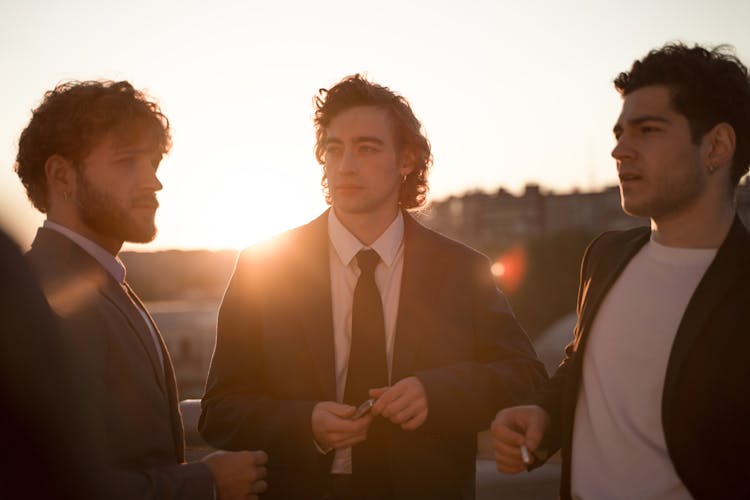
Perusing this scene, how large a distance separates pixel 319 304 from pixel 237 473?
1.03 metres

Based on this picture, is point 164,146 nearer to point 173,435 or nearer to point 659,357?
point 173,435

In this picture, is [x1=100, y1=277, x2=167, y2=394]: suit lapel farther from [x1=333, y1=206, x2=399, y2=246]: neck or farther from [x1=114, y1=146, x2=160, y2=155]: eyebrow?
[x1=333, y1=206, x2=399, y2=246]: neck

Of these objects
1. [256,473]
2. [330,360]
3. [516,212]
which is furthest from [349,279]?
[516,212]

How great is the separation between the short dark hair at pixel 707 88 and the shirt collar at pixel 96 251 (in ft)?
6.91

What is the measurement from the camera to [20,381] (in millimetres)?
1267

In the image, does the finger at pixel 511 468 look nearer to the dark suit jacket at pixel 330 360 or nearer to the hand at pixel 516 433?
the hand at pixel 516 433

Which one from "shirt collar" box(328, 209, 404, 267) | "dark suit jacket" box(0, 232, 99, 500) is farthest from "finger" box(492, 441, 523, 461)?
"dark suit jacket" box(0, 232, 99, 500)

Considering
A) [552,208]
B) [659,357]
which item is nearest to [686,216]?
[659,357]

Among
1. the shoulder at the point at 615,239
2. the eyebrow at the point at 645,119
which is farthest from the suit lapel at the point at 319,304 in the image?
the eyebrow at the point at 645,119

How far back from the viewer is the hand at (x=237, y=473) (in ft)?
9.24

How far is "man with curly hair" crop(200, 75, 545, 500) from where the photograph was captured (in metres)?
3.39

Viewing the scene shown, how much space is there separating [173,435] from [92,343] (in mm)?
560

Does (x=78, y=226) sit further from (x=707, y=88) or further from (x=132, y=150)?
(x=707, y=88)

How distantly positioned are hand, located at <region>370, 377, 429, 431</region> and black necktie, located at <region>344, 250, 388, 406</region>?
0.31 m
